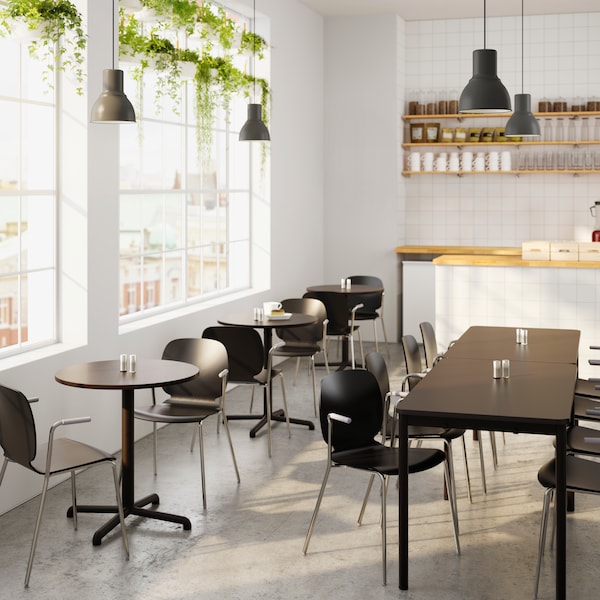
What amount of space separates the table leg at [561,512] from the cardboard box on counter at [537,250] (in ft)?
15.6

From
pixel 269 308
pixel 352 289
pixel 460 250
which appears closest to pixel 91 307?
pixel 269 308

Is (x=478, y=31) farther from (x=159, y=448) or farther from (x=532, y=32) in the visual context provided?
(x=159, y=448)

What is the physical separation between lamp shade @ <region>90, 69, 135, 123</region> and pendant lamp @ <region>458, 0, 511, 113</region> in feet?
6.41

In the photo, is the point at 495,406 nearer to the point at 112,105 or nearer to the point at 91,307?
the point at 112,105

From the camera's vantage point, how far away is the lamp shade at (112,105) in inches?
189

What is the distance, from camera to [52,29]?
4965 millimetres

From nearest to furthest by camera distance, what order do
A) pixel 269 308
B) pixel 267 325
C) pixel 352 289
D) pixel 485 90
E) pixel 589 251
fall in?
pixel 485 90 → pixel 267 325 → pixel 269 308 → pixel 589 251 → pixel 352 289

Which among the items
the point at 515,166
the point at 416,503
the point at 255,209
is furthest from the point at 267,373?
the point at 515,166

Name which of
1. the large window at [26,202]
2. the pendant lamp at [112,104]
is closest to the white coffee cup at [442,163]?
the large window at [26,202]

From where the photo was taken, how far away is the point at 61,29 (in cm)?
502

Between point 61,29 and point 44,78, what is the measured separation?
11.2 inches

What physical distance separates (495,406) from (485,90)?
2.21 metres

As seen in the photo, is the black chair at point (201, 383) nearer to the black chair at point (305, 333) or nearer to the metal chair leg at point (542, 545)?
the black chair at point (305, 333)

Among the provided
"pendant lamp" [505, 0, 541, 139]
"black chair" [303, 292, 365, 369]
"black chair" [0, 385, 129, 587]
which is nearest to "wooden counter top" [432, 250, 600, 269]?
"black chair" [303, 292, 365, 369]
